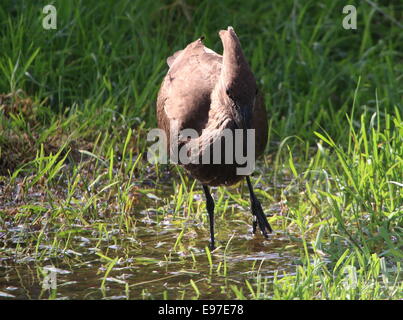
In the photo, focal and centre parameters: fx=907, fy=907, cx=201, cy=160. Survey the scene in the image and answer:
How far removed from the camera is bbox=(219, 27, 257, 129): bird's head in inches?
176

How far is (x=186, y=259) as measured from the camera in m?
4.59

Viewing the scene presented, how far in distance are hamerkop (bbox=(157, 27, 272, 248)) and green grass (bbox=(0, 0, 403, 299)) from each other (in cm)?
34

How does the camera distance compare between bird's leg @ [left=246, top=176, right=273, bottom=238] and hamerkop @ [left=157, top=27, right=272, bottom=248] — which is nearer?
hamerkop @ [left=157, top=27, right=272, bottom=248]

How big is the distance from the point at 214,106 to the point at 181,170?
4.13 feet

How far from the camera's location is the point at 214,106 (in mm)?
4668

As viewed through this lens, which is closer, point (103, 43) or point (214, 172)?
point (214, 172)

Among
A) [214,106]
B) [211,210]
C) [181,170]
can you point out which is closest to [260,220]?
[211,210]

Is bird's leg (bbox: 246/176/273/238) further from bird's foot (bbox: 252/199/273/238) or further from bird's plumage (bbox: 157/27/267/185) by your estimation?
bird's plumage (bbox: 157/27/267/185)

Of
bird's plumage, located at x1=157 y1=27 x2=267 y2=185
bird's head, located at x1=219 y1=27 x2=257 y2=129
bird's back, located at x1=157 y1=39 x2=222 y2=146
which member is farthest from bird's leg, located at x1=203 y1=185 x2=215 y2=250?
bird's head, located at x1=219 y1=27 x2=257 y2=129

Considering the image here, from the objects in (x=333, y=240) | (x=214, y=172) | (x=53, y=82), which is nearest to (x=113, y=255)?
(x=214, y=172)

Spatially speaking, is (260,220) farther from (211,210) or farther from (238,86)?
(238,86)

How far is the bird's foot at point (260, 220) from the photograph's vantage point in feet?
16.0

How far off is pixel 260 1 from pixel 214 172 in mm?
3122
